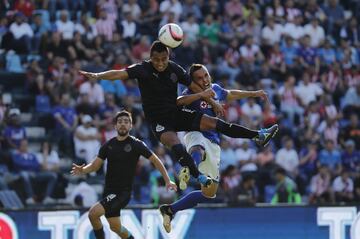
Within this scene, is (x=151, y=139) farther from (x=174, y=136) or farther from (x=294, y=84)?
(x=174, y=136)

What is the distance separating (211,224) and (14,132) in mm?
5186

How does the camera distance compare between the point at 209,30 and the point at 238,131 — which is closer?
the point at 238,131

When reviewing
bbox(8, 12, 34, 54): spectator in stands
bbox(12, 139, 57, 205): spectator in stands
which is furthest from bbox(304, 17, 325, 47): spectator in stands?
bbox(12, 139, 57, 205): spectator in stands

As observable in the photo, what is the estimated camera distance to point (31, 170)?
22484 millimetres

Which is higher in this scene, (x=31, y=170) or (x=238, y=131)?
(x=238, y=131)

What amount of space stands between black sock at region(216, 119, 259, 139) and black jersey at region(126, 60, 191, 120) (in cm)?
67


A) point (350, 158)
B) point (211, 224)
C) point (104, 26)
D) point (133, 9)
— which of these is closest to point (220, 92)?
point (211, 224)

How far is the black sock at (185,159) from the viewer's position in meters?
15.5

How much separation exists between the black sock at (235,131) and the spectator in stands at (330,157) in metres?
9.74

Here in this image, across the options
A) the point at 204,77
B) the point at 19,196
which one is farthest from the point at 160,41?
the point at 19,196

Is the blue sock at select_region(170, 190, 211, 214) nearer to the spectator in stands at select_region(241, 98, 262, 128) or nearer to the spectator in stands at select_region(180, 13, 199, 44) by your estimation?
the spectator in stands at select_region(241, 98, 262, 128)

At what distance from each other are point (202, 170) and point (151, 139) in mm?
7809

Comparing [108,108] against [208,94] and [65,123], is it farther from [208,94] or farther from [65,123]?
[208,94]

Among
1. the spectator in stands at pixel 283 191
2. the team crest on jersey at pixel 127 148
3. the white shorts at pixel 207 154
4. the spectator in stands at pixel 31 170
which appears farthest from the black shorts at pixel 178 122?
the spectator in stands at pixel 283 191
